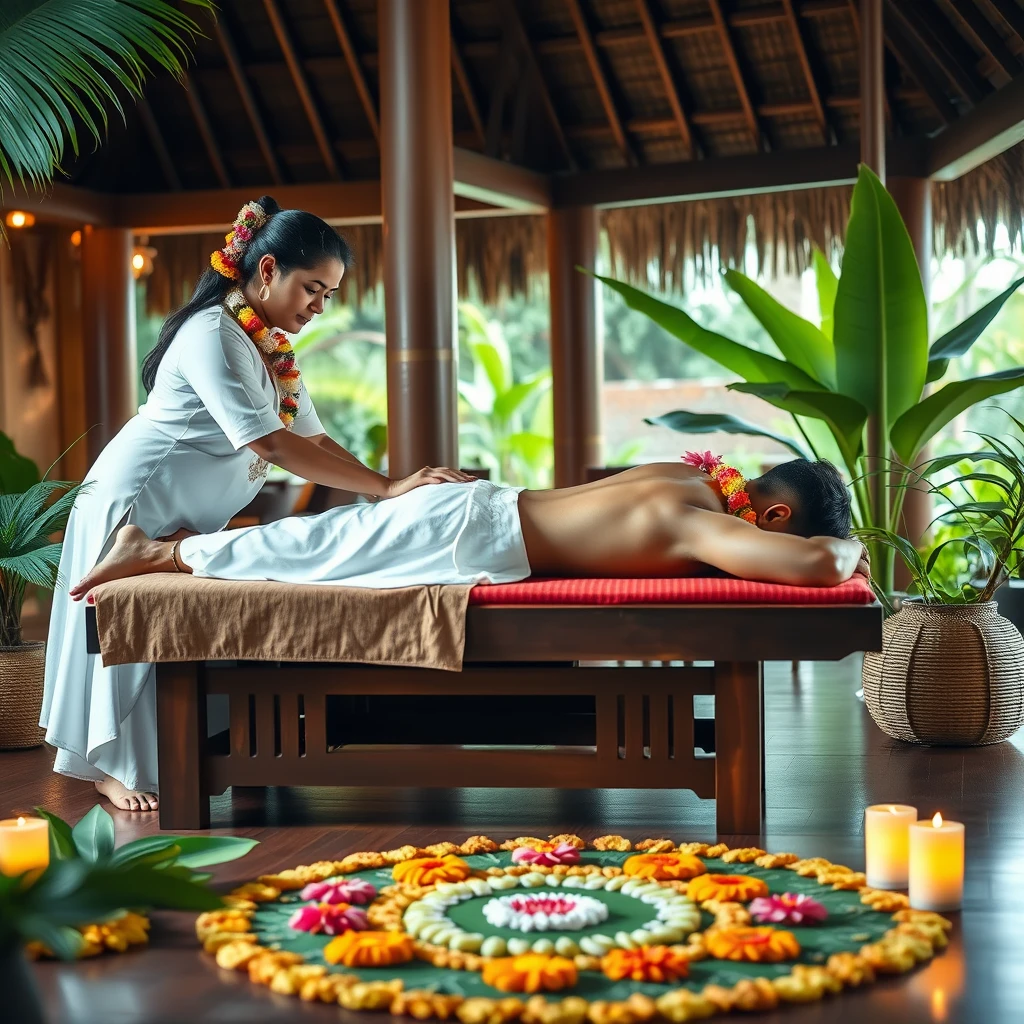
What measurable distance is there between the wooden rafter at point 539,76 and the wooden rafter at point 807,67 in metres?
1.19

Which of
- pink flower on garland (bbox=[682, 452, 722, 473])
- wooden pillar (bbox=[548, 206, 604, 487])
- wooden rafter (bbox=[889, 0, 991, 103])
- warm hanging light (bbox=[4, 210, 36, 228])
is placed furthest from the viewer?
wooden pillar (bbox=[548, 206, 604, 487])

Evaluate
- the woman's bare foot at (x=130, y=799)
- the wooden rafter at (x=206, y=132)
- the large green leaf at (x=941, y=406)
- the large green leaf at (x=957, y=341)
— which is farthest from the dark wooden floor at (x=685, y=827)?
the wooden rafter at (x=206, y=132)

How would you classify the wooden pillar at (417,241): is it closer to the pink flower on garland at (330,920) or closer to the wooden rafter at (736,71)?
the wooden rafter at (736,71)

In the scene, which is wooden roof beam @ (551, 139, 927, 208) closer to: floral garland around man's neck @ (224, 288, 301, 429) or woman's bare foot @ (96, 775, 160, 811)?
floral garland around man's neck @ (224, 288, 301, 429)

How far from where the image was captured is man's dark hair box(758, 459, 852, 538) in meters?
2.66

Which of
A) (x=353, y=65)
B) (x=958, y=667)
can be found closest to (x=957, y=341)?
(x=958, y=667)

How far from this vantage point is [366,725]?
9.69 feet

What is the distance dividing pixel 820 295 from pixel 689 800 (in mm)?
2406

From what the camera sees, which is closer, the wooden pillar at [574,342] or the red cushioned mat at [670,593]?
the red cushioned mat at [670,593]

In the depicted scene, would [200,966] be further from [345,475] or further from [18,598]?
[18,598]

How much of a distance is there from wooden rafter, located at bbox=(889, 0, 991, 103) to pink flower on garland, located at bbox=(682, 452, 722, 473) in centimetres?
347

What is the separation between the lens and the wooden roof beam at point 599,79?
20.9ft

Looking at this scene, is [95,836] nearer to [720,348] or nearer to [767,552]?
[767,552]

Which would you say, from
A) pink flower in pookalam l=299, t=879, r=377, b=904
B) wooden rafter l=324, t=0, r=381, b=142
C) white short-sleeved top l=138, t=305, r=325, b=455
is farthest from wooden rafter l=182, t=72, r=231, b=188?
pink flower in pookalam l=299, t=879, r=377, b=904
